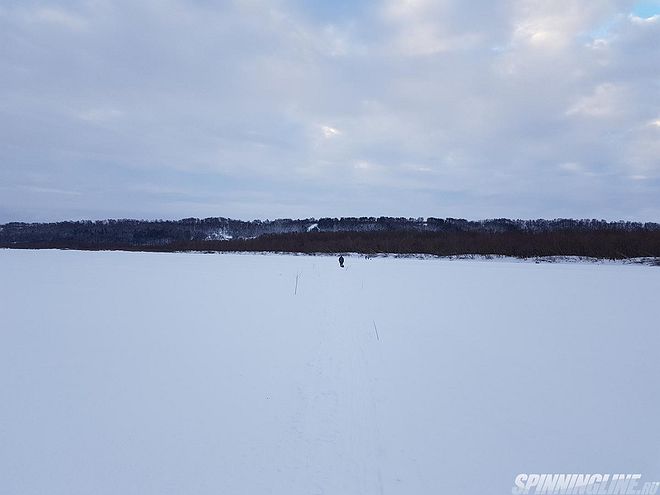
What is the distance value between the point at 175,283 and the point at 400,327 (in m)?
11.0

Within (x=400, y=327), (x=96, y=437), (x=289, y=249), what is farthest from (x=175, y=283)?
(x=289, y=249)

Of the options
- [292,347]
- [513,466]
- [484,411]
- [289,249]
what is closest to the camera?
[513,466]

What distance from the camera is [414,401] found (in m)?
4.27

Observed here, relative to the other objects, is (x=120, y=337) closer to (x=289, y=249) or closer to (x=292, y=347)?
(x=292, y=347)

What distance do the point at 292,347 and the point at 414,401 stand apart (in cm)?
266

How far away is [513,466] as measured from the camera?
315 centimetres

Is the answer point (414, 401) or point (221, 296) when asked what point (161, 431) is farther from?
point (221, 296)

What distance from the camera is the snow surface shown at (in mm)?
3006

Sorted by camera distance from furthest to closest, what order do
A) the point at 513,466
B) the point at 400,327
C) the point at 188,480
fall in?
the point at 400,327 < the point at 513,466 < the point at 188,480

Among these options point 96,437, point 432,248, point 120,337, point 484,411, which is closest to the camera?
point 96,437

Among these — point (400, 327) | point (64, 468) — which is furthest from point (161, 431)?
point (400, 327)

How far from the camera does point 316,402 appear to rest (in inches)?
164

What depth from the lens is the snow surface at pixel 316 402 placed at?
3006 mm

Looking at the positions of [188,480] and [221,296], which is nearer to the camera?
[188,480]
